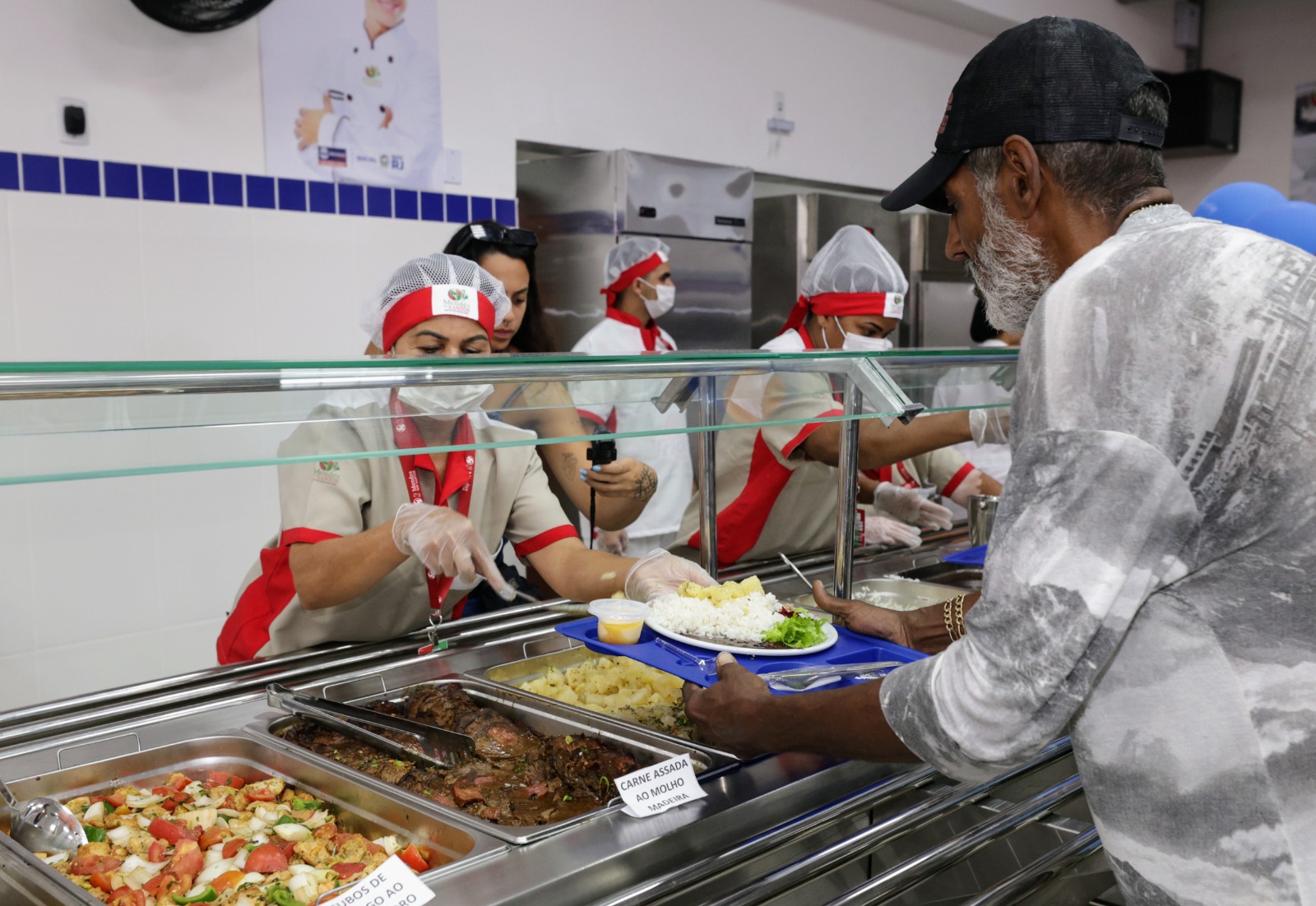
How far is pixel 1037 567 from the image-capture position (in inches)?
38.9

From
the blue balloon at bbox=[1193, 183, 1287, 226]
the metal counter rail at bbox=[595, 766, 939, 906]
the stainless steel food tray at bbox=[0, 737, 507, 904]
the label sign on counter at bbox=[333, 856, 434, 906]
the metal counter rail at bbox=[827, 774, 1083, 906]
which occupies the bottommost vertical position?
the metal counter rail at bbox=[827, 774, 1083, 906]

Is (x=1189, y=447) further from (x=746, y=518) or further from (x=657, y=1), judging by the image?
(x=657, y=1)

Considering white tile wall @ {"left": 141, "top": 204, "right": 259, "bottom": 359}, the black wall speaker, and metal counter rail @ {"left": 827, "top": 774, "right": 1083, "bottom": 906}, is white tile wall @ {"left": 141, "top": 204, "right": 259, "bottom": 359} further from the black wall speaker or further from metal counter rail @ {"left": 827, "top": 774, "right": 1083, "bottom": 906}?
the black wall speaker

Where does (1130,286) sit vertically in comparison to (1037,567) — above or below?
above

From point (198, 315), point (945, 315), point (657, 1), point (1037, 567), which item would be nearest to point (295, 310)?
point (198, 315)

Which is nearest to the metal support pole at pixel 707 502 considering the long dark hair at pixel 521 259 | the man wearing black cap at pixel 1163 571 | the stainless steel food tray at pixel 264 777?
the stainless steel food tray at pixel 264 777

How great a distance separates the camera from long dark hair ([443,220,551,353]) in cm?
350

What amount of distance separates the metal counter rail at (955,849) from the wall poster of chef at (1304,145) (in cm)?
735

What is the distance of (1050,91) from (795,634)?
0.87 m

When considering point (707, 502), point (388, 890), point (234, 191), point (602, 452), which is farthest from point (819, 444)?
point (234, 191)

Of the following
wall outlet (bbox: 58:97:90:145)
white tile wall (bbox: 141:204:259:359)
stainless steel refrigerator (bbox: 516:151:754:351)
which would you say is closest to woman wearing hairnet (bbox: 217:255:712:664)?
white tile wall (bbox: 141:204:259:359)

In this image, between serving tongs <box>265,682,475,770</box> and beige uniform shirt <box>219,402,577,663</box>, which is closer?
serving tongs <box>265,682,475,770</box>

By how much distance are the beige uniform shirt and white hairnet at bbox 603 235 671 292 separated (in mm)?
2345

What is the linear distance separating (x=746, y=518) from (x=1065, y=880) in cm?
133
